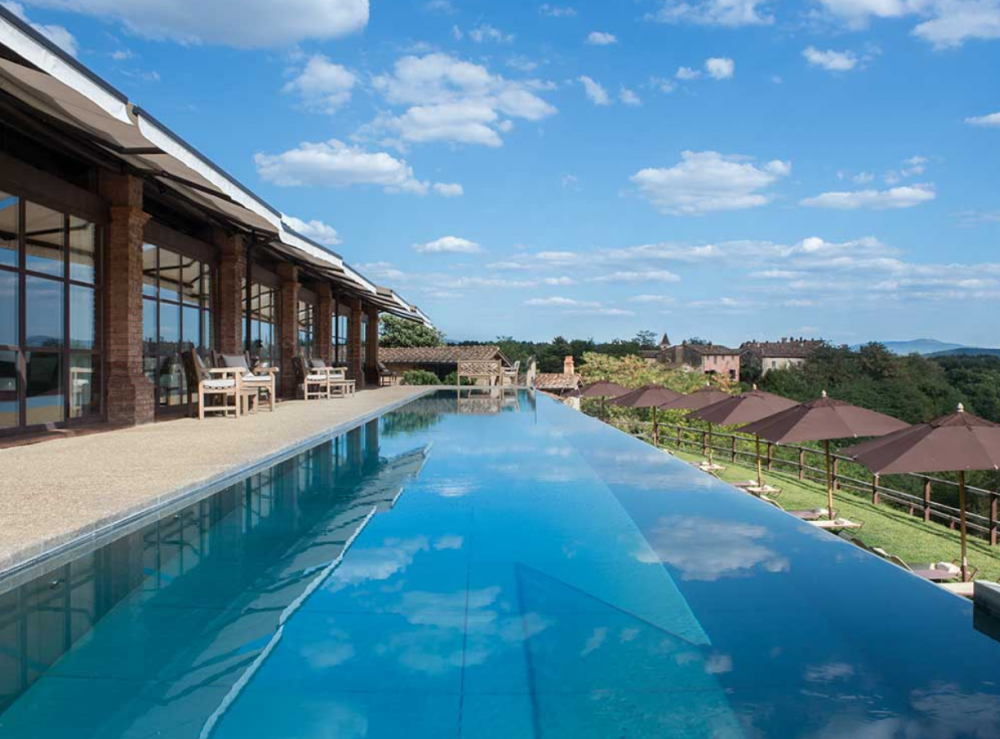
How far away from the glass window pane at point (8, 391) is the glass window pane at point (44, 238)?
3.55 feet

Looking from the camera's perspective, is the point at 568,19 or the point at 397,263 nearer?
the point at 568,19

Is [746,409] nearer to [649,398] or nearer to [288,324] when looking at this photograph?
[649,398]

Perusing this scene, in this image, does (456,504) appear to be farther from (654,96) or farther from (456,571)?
(654,96)

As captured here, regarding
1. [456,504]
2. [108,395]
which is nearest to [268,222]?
[108,395]

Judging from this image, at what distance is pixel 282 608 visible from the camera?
12.3 feet

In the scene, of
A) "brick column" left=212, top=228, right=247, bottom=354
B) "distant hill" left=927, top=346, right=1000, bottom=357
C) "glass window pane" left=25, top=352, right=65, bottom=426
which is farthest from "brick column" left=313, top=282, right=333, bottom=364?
"distant hill" left=927, top=346, right=1000, bottom=357

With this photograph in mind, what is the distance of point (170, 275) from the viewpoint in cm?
1218

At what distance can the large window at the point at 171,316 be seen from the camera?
11445 mm

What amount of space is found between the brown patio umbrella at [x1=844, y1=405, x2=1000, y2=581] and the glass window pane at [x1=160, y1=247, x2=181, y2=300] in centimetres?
1020

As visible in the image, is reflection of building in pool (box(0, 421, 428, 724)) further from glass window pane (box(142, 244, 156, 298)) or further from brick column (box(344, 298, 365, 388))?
brick column (box(344, 298, 365, 388))

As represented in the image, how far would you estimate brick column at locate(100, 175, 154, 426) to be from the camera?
9.83m

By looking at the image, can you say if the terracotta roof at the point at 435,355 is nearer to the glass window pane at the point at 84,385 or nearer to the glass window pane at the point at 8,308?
the glass window pane at the point at 84,385

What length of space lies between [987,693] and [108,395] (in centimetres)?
1003

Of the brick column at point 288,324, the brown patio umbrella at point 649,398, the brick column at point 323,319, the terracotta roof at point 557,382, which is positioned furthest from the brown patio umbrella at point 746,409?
the terracotta roof at point 557,382
